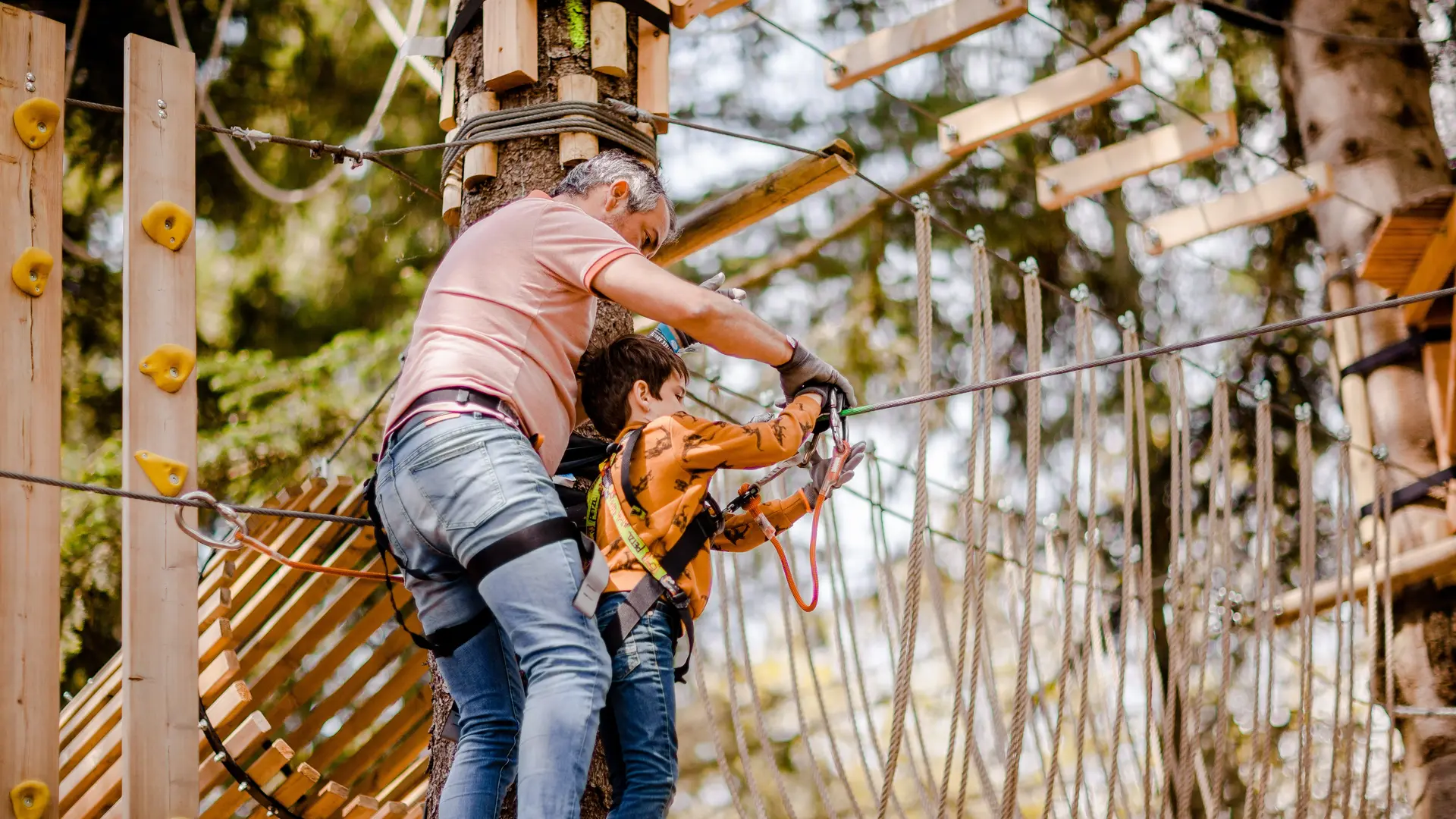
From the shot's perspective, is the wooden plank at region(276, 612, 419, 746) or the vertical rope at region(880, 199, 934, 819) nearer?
Answer: the vertical rope at region(880, 199, 934, 819)

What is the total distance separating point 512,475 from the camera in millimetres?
1744

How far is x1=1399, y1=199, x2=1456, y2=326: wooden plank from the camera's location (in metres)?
3.94

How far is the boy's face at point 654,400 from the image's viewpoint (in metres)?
2.18

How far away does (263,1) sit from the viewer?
618cm

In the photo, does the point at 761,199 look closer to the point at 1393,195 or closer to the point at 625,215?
the point at 625,215

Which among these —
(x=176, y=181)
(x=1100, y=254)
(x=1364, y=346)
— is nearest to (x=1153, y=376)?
(x=1100, y=254)

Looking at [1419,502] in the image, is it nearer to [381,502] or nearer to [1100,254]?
[1100,254]

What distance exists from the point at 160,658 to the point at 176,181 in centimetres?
69

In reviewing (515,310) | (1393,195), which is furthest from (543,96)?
(1393,195)

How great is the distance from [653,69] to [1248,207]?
8.48ft

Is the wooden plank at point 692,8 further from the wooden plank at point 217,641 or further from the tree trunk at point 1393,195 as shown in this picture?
the tree trunk at point 1393,195

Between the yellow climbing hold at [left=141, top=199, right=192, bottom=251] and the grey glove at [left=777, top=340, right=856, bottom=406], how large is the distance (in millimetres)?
886

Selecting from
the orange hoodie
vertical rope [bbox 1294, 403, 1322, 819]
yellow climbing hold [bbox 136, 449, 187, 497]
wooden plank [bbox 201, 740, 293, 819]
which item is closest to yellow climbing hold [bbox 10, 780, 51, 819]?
yellow climbing hold [bbox 136, 449, 187, 497]

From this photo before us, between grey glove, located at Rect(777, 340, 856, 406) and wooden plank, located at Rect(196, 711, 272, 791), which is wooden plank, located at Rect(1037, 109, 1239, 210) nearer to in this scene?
grey glove, located at Rect(777, 340, 856, 406)
